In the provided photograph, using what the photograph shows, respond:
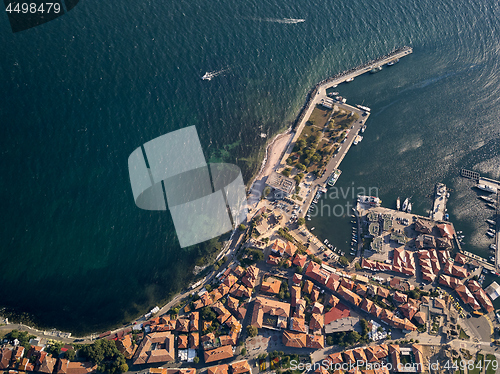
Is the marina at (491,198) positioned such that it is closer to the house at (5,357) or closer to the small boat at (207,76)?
the small boat at (207,76)

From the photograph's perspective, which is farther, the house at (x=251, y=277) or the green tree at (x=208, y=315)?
the house at (x=251, y=277)

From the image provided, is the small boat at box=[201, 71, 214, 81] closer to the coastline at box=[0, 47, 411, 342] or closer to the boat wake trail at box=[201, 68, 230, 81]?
the boat wake trail at box=[201, 68, 230, 81]

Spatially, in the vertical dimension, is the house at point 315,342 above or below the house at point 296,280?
below

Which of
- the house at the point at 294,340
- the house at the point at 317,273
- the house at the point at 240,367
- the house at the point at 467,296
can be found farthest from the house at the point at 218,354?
the house at the point at 467,296

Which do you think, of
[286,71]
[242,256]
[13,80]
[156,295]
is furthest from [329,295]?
[13,80]

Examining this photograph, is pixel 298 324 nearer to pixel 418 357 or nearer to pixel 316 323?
pixel 316 323
